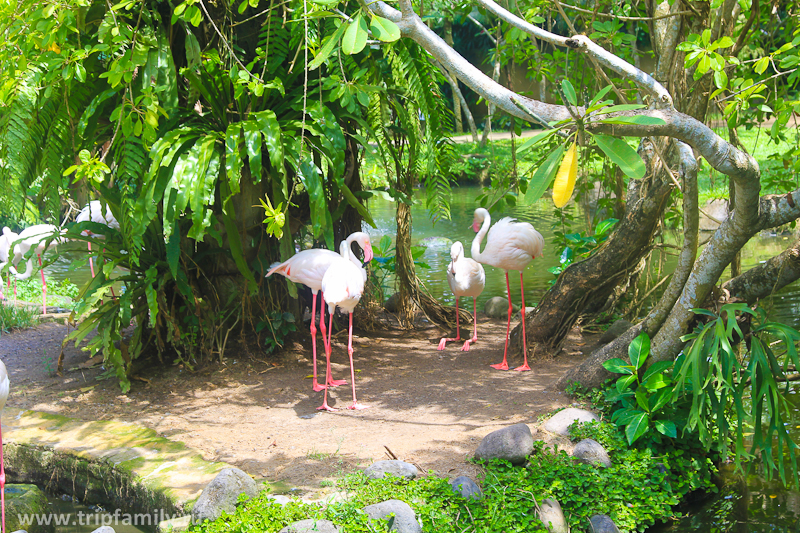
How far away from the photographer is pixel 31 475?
410 cm

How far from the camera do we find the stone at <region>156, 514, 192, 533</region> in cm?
319

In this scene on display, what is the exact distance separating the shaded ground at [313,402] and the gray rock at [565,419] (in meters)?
0.21

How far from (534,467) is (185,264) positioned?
306 cm

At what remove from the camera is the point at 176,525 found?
10.5ft

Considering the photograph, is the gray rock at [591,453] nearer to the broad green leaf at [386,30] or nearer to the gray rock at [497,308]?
the broad green leaf at [386,30]

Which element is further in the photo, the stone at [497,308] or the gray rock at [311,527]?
the stone at [497,308]

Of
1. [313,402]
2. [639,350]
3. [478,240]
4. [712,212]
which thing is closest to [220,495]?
[313,402]

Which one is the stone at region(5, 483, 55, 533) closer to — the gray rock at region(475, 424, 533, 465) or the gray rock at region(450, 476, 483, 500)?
the gray rock at region(450, 476, 483, 500)

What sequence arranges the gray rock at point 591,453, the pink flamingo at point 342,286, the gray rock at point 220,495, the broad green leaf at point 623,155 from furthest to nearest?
1. the pink flamingo at point 342,286
2. the gray rock at point 591,453
3. the gray rock at point 220,495
4. the broad green leaf at point 623,155

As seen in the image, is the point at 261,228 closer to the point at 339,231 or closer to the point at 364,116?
the point at 339,231

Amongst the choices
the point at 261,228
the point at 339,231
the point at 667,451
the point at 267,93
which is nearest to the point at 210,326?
the point at 261,228

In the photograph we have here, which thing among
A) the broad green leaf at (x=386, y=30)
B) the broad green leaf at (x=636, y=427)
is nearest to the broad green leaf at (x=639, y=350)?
the broad green leaf at (x=636, y=427)

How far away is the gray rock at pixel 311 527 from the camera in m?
2.98

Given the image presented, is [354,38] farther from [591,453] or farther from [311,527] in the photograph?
[591,453]
